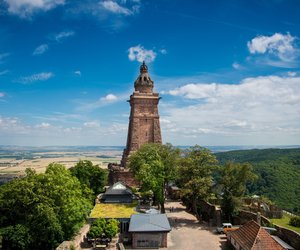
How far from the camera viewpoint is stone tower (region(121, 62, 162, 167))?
49.2 metres

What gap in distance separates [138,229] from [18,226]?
10.3 meters

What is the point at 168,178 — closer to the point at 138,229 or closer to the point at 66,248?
the point at 138,229

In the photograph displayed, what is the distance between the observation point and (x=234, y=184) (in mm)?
31797

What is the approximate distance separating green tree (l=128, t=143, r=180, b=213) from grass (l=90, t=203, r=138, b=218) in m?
3.01

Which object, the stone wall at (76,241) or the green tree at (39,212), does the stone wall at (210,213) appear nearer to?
the stone wall at (76,241)

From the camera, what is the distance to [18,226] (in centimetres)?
2534

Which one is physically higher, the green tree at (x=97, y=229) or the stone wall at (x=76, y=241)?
the green tree at (x=97, y=229)

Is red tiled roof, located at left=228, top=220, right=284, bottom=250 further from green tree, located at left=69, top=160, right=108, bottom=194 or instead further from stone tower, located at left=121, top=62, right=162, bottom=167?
stone tower, located at left=121, top=62, right=162, bottom=167

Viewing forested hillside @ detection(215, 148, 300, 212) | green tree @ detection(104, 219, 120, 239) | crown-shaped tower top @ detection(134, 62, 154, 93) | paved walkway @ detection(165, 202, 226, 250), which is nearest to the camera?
paved walkway @ detection(165, 202, 226, 250)

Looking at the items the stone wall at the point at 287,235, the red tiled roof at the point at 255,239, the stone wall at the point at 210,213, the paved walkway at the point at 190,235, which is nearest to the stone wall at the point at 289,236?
the stone wall at the point at 287,235

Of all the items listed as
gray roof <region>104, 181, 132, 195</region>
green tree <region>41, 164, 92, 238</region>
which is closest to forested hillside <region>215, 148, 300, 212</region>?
gray roof <region>104, 181, 132, 195</region>

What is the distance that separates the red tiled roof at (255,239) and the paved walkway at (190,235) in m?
2.40

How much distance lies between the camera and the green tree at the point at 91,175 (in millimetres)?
41094

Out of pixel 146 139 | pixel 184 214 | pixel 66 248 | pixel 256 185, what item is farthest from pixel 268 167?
pixel 66 248
